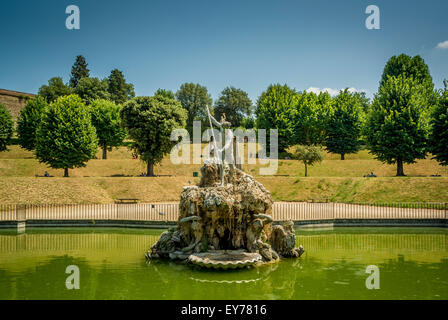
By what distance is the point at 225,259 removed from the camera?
17391mm

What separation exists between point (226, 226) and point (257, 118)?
59563mm

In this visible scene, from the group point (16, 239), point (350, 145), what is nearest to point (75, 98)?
point (16, 239)

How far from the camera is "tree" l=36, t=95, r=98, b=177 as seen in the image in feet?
162

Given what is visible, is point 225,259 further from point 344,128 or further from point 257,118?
point 257,118

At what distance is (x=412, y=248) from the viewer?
2188 centimetres

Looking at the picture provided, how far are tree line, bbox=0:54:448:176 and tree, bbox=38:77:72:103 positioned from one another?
25 centimetres

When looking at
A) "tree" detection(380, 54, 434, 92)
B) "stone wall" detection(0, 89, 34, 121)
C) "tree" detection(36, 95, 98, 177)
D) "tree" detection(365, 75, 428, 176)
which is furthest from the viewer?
Answer: "stone wall" detection(0, 89, 34, 121)

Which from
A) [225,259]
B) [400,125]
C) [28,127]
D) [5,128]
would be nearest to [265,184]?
[400,125]

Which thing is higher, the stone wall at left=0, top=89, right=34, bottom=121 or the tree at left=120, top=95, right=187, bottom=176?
the stone wall at left=0, top=89, right=34, bottom=121

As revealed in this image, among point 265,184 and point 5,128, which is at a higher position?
point 5,128

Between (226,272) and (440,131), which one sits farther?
(440,131)

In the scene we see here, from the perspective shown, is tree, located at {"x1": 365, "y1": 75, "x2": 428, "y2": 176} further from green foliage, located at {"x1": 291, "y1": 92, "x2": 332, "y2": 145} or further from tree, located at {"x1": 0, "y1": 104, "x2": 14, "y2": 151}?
tree, located at {"x1": 0, "y1": 104, "x2": 14, "y2": 151}
